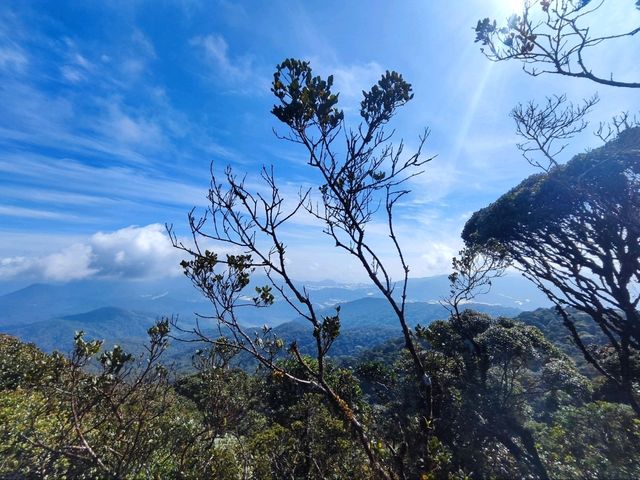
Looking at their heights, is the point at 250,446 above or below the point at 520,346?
below

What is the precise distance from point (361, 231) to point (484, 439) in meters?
15.5

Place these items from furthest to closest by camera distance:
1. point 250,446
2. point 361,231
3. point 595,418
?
point 595,418 < point 250,446 < point 361,231

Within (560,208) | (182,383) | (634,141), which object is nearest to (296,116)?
(634,141)

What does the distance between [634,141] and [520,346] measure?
41.0ft

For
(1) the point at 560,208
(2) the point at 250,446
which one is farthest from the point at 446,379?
(2) the point at 250,446

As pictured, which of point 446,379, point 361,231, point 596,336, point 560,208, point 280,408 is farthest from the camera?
point 596,336

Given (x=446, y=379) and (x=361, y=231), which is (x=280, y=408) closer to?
(x=446, y=379)

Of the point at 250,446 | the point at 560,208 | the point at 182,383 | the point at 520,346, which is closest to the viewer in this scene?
the point at 250,446

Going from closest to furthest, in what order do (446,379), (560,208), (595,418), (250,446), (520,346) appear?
(250,446), (595,418), (560,208), (446,379), (520,346)

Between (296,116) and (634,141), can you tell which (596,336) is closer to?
(634,141)

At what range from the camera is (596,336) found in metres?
A: 47.1

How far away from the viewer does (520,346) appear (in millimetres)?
18766

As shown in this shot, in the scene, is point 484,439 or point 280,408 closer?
point 484,439

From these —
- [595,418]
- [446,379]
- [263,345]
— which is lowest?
[446,379]
